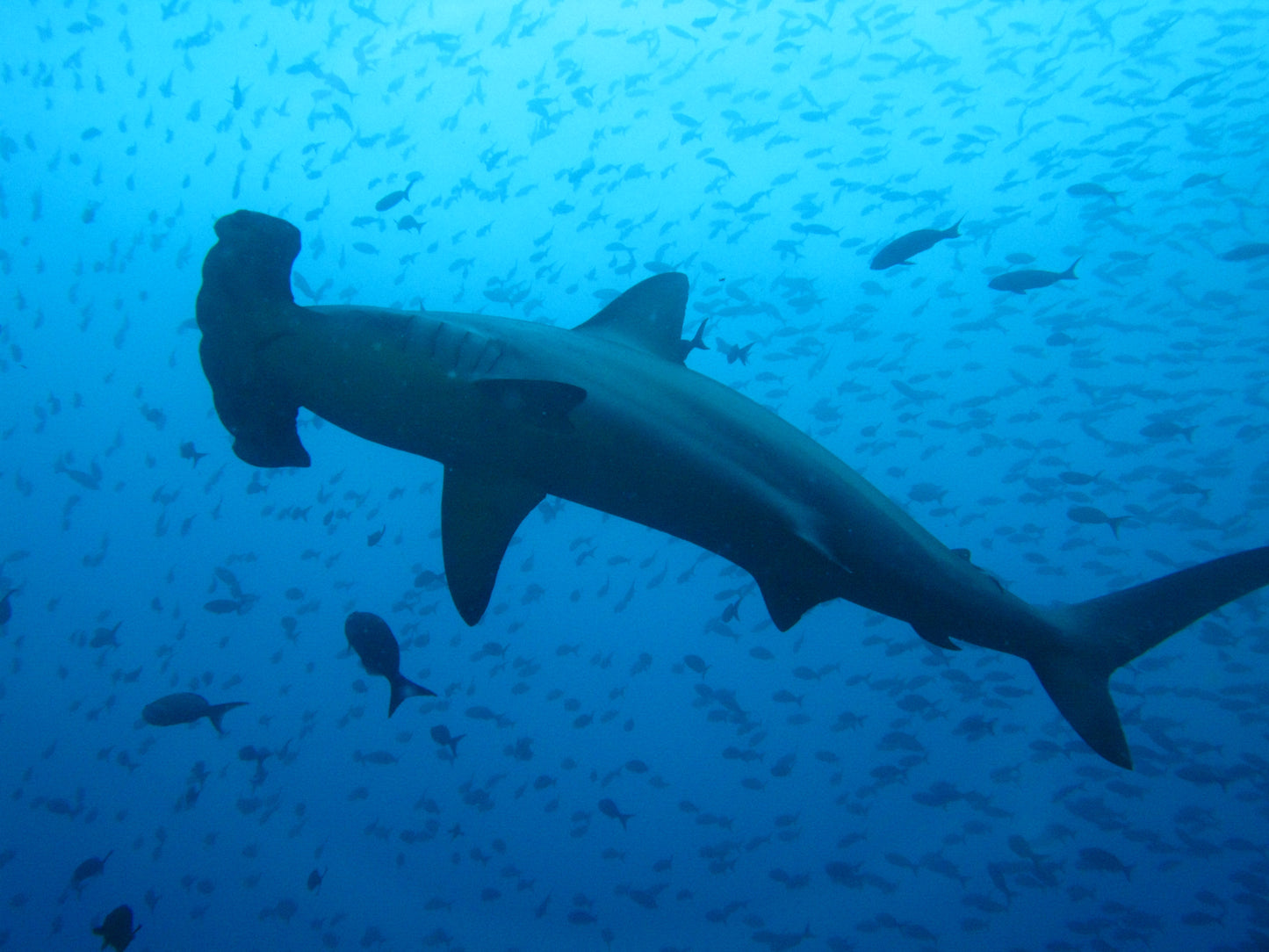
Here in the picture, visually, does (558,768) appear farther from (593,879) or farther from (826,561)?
(826,561)

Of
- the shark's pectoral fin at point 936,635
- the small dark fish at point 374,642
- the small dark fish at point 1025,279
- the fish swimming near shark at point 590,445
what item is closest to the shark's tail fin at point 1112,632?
the fish swimming near shark at point 590,445

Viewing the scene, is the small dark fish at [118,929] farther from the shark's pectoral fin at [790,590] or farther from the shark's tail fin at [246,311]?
the shark's pectoral fin at [790,590]

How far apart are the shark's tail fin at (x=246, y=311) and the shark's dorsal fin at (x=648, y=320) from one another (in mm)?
1205

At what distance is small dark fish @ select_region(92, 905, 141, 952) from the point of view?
5984 millimetres

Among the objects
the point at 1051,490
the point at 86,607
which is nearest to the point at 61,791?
the point at 86,607

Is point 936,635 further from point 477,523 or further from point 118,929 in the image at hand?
point 118,929

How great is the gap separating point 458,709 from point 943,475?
2207 centimetres

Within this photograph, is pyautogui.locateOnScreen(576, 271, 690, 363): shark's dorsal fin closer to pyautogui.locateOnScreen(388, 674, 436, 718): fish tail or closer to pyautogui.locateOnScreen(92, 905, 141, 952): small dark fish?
pyautogui.locateOnScreen(388, 674, 436, 718): fish tail

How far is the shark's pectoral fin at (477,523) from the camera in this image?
2.74 meters

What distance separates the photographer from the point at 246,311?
7.61 ft

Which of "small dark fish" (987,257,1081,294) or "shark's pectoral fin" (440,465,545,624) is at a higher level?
"shark's pectoral fin" (440,465,545,624)

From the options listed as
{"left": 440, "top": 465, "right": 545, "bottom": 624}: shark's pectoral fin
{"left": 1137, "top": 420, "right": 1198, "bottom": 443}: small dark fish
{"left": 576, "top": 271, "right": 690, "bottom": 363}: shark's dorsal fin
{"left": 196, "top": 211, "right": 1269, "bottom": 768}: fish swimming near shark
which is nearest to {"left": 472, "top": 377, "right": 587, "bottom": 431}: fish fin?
{"left": 196, "top": 211, "right": 1269, "bottom": 768}: fish swimming near shark

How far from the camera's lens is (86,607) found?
2305 cm

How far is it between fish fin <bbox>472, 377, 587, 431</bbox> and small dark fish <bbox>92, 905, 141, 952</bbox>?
23.0 ft
